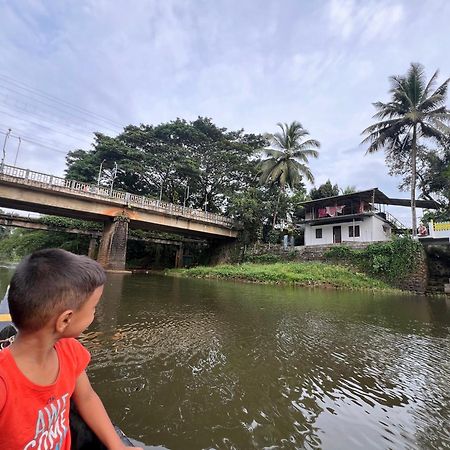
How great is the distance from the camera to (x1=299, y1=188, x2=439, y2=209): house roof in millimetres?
23047

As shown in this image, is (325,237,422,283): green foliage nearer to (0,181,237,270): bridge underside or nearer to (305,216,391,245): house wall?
(305,216,391,245): house wall

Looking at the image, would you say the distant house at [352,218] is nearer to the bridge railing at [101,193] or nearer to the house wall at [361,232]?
the house wall at [361,232]

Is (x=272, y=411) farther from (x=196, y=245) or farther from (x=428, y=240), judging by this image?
(x=196, y=245)

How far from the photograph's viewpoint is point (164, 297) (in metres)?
9.44

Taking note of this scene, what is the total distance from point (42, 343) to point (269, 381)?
10.0ft

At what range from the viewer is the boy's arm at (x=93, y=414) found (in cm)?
129

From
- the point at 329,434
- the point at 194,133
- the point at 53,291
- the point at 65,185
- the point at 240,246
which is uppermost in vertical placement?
the point at 194,133

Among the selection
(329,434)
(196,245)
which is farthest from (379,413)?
(196,245)

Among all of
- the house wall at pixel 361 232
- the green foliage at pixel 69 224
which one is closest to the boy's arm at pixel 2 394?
the house wall at pixel 361 232

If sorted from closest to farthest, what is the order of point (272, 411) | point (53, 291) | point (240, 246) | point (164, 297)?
1. point (53, 291)
2. point (272, 411)
3. point (164, 297)
4. point (240, 246)

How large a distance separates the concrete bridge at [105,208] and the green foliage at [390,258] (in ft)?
37.2

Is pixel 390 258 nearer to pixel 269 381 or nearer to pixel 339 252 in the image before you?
pixel 339 252

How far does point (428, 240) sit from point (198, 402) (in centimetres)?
1961

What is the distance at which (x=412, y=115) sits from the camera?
→ 19234 mm
